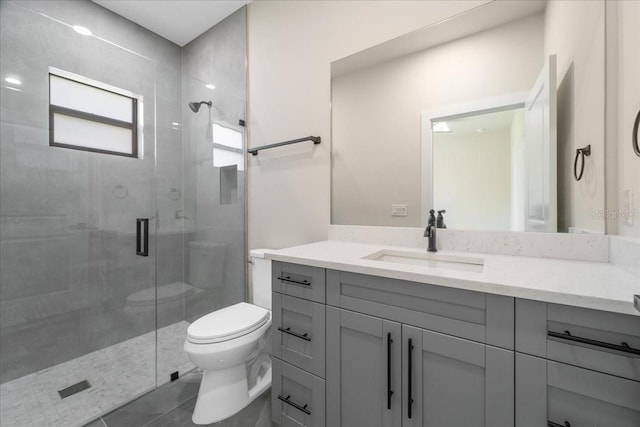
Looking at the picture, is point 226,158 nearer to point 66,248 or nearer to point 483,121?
point 66,248

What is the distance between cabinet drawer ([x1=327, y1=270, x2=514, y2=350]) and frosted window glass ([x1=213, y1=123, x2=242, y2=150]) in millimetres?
1671

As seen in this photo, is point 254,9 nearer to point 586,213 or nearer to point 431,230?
point 431,230

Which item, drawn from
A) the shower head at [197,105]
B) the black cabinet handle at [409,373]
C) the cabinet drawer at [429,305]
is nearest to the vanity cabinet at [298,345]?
the cabinet drawer at [429,305]

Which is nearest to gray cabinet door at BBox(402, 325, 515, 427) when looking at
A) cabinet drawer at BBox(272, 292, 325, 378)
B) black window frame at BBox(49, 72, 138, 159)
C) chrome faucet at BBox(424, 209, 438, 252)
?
cabinet drawer at BBox(272, 292, 325, 378)

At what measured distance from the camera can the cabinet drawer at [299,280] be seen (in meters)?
1.13

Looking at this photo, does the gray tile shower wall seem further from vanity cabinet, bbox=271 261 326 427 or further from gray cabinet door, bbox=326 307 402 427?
gray cabinet door, bbox=326 307 402 427

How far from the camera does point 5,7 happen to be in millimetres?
1604

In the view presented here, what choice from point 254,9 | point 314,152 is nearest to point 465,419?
point 314,152

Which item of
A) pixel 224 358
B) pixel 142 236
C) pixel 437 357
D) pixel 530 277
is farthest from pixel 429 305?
pixel 142 236

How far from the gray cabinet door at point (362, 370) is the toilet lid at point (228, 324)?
22.7 inches

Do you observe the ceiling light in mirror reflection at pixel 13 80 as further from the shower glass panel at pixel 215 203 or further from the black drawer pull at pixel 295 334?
the black drawer pull at pixel 295 334

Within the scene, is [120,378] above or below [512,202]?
below

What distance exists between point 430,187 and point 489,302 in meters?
0.76

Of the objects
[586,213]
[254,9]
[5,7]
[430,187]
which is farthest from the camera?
[254,9]
